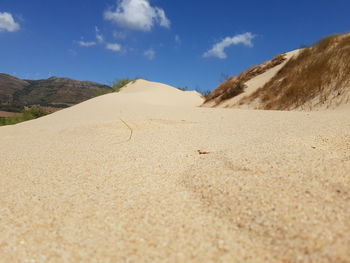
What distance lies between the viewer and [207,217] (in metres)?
1.29

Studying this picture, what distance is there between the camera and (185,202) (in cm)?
146

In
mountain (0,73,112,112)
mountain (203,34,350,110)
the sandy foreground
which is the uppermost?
mountain (0,73,112,112)

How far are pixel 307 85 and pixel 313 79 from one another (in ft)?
0.78

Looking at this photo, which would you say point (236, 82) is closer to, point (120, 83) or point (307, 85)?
point (307, 85)

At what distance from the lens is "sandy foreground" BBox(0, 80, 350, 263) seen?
3.45 ft

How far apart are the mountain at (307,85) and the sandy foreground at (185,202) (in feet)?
10.1

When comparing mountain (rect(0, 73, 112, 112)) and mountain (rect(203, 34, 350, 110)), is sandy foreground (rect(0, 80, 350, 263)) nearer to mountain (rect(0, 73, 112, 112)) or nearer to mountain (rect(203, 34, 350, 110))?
mountain (rect(203, 34, 350, 110))

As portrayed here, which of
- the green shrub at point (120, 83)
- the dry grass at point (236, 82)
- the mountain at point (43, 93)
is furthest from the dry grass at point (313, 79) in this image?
the mountain at point (43, 93)

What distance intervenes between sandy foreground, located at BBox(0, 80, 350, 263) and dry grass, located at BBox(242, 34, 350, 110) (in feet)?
10.6

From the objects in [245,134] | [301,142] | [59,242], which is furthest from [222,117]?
[59,242]

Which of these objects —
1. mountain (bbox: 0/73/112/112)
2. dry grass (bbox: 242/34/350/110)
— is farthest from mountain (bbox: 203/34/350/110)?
mountain (bbox: 0/73/112/112)

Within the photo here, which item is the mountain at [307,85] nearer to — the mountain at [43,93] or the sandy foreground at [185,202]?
the sandy foreground at [185,202]

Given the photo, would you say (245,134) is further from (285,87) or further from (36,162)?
(285,87)

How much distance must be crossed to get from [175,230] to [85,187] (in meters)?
0.84
